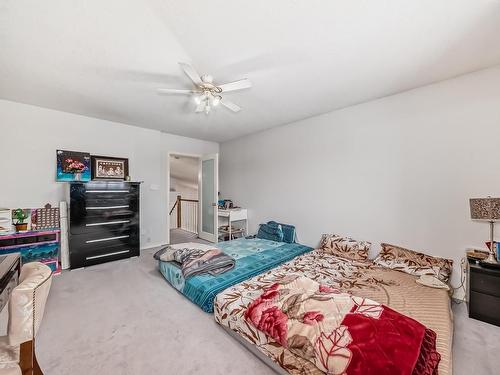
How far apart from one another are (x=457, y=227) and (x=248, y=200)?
3565mm

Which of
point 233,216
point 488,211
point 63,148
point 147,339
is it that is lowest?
point 147,339

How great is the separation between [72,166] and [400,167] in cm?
513

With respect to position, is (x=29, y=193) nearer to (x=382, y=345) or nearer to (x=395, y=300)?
(x=382, y=345)

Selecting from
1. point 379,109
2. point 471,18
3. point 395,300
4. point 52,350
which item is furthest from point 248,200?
point 471,18

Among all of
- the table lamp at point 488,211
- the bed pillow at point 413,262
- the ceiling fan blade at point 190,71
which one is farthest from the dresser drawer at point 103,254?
the table lamp at point 488,211

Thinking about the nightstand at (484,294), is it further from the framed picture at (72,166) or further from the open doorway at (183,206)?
the framed picture at (72,166)

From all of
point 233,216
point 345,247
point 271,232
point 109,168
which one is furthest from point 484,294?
point 109,168

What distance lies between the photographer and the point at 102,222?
3.49 meters

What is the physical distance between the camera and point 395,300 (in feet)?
6.29

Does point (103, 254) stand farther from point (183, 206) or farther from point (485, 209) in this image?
point (485, 209)

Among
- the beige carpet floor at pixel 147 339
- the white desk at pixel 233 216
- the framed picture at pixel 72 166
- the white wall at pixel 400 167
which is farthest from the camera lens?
the white desk at pixel 233 216

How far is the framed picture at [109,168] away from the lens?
3.76 m

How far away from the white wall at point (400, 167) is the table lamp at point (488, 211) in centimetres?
17

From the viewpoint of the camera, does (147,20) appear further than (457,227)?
No
